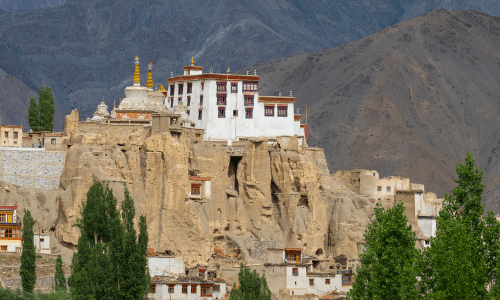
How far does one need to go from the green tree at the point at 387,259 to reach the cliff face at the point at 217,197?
3558 centimetres

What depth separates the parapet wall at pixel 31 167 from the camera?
85.7 metres

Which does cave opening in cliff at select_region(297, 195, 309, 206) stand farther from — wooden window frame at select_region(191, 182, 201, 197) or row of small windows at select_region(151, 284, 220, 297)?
row of small windows at select_region(151, 284, 220, 297)

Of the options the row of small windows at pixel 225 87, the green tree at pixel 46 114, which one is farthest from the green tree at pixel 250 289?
the green tree at pixel 46 114

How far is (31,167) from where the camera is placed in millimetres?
86250

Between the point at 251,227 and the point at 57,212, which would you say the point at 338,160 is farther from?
the point at 57,212

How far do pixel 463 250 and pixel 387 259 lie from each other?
13.6 feet

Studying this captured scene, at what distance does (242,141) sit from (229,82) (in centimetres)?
617

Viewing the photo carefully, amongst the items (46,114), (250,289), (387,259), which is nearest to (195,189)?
(250,289)

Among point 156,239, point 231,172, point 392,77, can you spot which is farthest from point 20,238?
point 392,77

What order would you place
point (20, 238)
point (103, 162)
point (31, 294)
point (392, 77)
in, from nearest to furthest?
point (31, 294), point (20, 238), point (103, 162), point (392, 77)

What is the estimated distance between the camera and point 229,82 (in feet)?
327

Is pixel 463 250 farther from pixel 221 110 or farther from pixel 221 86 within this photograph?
pixel 221 86

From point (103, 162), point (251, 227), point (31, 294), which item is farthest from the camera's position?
point (251, 227)

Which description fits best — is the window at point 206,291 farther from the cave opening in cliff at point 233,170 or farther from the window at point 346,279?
the cave opening in cliff at point 233,170
